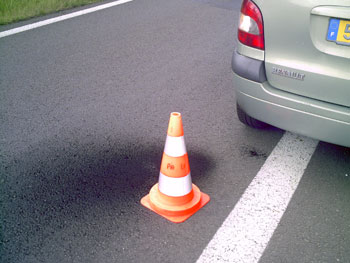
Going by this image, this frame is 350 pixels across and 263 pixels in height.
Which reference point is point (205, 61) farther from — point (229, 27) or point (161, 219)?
point (161, 219)

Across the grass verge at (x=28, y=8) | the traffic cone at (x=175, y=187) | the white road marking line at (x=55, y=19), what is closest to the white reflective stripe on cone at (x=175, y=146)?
the traffic cone at (x=175, y=187)

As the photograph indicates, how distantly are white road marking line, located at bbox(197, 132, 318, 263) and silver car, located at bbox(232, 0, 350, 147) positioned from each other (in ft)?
1.38

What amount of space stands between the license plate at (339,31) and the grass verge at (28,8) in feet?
17.7

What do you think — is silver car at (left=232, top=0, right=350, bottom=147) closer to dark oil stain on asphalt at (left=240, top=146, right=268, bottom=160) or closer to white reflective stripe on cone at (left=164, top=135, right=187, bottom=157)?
dark oil stain on asphalt at (left=240, top=146, right=268, bottom=160)

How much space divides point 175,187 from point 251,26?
1260mm

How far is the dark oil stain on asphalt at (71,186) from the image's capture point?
265 cm

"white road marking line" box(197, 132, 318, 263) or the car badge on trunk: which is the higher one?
the car badge on trunk

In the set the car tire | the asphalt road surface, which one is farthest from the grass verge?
the car tire

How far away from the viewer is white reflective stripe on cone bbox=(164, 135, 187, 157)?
8.96 ft

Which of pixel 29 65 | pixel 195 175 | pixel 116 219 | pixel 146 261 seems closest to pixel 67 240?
pixel 116 219

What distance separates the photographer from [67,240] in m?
2.57

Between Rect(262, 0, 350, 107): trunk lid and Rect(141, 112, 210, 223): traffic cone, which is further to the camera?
Rect(141, 112, 210, 223): traffic cone

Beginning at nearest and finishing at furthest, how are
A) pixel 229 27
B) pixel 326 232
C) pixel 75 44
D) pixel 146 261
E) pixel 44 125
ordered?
pixel 146 261 → pixel 326 232 → pixel 44 125 → pixel 75 44 → pixel 229 27

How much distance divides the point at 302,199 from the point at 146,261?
1226 millimetres
